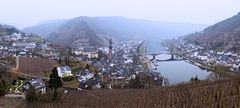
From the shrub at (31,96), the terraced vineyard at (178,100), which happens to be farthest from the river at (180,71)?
the shrub at (31,96)

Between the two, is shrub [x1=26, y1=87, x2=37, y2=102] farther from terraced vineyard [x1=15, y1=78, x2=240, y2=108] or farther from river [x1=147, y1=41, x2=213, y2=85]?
river [x1=147, y1=41, x2=213, y2=85]

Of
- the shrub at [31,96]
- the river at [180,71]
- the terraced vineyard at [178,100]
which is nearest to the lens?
the terraced vineyard at [178,100]

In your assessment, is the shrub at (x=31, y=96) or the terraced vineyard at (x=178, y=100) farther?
the shrub at (x=31, y=96)

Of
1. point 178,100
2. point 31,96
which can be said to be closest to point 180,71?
point 31,96

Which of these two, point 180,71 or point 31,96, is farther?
point 180,71

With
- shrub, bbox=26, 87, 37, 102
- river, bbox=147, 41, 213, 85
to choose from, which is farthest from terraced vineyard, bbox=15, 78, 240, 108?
river, bbox=147, 41, 213, 85

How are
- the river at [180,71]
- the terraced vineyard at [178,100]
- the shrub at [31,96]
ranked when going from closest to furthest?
the terraced vineyard at [178,100] → the shrub at [31,96] → the river at [180,71]

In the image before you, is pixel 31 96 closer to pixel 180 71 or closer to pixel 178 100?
pixel 178 100

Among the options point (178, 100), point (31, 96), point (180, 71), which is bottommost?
point (180, 71)

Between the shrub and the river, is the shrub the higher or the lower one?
the higher one

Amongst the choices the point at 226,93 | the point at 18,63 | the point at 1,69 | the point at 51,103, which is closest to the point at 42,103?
the point at 51,103

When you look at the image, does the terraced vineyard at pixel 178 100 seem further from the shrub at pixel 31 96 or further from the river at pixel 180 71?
the river at pixel 180 71
